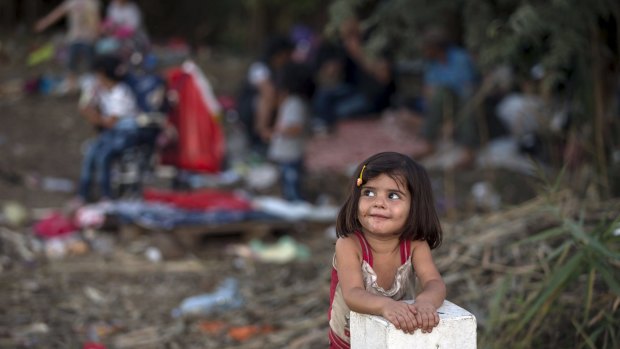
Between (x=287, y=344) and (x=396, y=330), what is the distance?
2271 mm

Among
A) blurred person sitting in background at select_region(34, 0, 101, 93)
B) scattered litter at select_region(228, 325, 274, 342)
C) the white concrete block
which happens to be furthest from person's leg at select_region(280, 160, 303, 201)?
the white concrete block

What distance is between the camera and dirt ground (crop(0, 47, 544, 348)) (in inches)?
212

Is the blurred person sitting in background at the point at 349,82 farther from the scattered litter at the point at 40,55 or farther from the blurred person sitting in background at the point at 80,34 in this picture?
the scattered litter at the point at 40,55

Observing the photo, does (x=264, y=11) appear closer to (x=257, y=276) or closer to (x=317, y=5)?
(x=317, y=5)

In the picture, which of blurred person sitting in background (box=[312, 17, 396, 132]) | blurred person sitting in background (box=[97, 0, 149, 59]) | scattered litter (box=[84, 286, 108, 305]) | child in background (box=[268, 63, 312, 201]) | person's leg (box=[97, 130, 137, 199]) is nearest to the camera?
scattered litter (box=[84, 286, 108, 305])

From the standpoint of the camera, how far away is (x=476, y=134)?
995 centimetres

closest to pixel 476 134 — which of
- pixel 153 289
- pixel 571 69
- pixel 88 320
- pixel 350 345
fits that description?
pixel 571 69

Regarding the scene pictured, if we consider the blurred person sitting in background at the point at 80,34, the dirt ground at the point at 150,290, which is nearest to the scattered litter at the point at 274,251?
the dirt ground at the point at 150,290

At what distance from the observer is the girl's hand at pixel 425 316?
9.52 ft

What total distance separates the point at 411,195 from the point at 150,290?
3777 mm

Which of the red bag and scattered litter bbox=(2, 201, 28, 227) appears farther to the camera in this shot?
the red bag

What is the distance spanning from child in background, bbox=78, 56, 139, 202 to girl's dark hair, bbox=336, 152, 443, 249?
541cm

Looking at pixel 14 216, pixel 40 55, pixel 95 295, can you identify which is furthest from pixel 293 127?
pixel 40 55

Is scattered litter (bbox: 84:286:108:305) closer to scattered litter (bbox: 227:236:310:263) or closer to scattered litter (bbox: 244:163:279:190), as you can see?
scattered litter (bbox: 227:236:310:263)
